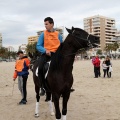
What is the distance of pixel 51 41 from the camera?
6324mm

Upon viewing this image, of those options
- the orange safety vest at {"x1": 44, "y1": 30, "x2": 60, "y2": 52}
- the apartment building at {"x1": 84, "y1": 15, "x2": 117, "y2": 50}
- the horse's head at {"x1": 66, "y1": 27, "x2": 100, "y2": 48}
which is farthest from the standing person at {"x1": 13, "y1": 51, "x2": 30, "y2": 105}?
the apartment building at {"x1": 84, "y1": 15, "x2": 117, "y2": 50}

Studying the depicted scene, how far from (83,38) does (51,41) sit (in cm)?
128

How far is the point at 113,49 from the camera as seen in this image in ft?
413

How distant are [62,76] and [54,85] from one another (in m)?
0.31

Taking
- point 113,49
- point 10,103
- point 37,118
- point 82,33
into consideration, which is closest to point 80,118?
point 37,118

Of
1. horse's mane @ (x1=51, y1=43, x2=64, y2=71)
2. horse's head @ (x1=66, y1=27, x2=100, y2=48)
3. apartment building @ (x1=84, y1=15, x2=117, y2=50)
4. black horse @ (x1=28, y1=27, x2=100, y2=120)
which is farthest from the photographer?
apartment building @ (x1=84, y1=15, x2=117, y2=50)

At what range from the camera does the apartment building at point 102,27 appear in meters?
180

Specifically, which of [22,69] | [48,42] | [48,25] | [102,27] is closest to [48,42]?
[48,42]

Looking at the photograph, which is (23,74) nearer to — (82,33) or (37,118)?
(37,118)

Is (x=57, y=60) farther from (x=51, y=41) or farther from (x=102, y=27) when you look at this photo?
(x=102, y=27)

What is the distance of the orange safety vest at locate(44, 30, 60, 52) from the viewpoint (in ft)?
20.7

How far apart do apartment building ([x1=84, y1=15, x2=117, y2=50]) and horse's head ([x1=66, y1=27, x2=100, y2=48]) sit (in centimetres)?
17266

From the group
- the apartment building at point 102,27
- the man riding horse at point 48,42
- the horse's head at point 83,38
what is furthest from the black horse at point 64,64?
the apartment building at point 102,27

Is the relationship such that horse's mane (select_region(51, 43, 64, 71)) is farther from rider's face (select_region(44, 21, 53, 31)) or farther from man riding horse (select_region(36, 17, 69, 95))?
rider's face (select_region(44, 21, 53, 31))
